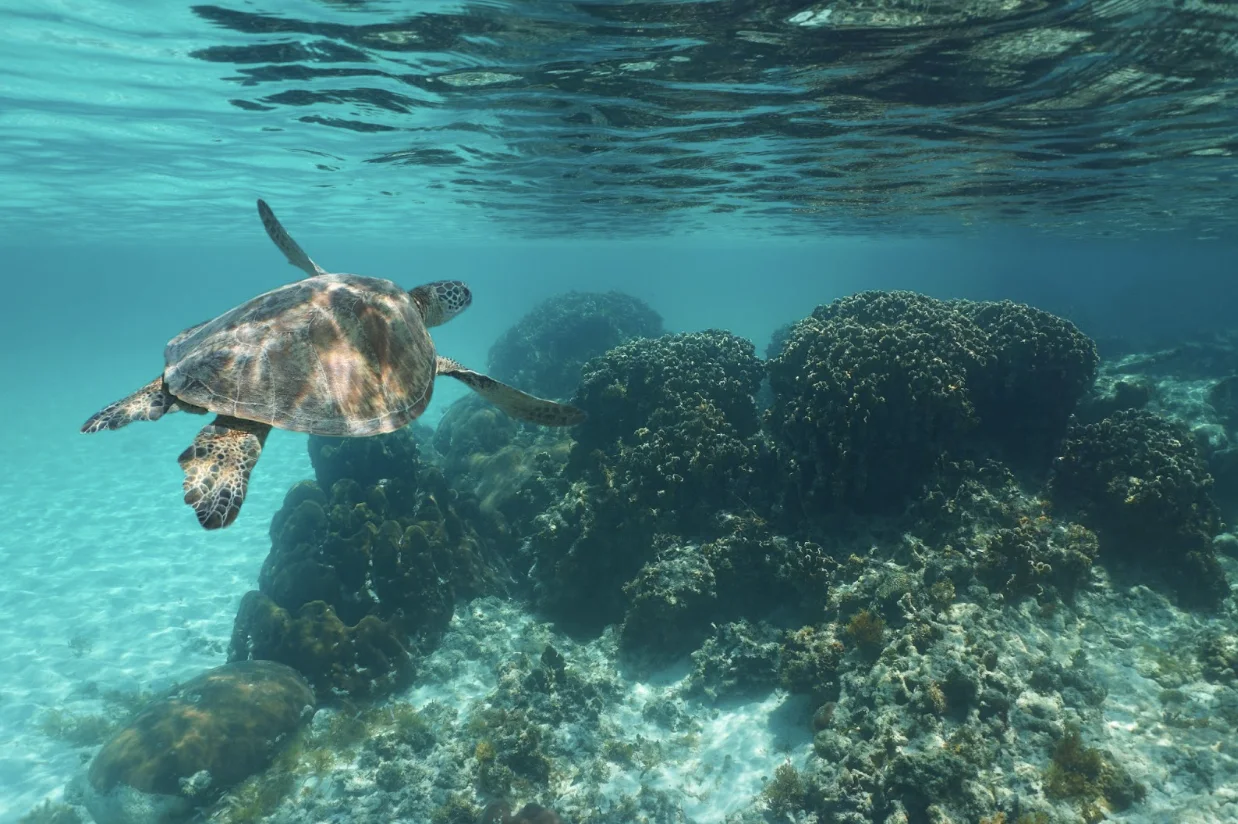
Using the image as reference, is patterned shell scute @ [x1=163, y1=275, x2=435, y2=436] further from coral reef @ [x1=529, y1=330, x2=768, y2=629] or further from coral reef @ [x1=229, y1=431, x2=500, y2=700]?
coral reef @ [x1=229, y1=431, x2=500, y2=700]

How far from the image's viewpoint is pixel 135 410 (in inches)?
221

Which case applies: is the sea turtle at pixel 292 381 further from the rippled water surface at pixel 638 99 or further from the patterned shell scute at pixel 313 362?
the rippled water surface at pixel 638 99

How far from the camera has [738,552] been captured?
393 inches

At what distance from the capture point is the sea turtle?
5426mm

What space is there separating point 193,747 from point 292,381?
696 cm

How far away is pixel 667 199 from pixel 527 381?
11.5m

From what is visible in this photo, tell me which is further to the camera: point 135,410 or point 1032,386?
point 1032,386

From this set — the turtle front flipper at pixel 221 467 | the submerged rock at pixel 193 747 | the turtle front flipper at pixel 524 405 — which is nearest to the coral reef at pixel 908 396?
the turtle front flipper at pixel 524 405

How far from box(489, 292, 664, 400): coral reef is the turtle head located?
558 inches

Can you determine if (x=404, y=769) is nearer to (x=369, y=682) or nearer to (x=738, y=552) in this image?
(x=369, y=682)

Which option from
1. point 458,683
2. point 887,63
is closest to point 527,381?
point 458,683

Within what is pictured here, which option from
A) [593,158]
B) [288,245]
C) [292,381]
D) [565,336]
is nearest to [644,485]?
[292,381]

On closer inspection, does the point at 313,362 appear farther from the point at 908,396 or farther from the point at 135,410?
the point at 908,396

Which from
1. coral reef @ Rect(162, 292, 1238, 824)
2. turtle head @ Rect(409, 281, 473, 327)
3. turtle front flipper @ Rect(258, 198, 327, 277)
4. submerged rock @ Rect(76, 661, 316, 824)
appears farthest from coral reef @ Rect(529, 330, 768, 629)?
turtle front flipper @ Rect(258, 198, 327, 277)
